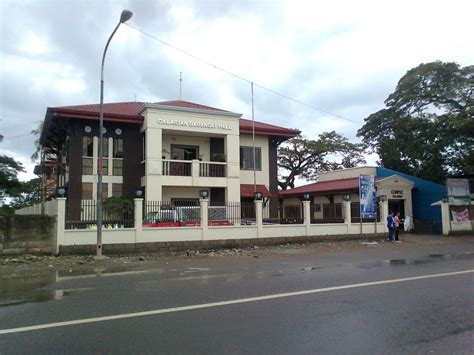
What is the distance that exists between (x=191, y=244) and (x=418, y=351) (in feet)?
46.0

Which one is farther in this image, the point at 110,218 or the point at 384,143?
the point at 384,143

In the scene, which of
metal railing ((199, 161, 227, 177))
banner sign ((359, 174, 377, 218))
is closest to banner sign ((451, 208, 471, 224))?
banner sign ((359, 174, 377, 218))

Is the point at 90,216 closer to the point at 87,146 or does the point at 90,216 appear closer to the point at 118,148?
the point at 87,146

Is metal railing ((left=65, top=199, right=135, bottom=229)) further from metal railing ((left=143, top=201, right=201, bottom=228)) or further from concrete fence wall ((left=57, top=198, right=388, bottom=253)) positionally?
metal railing ((left=143, top=201, right=201, bottom=228))

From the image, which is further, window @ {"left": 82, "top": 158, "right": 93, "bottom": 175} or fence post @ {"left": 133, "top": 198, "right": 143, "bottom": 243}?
window @ {"left": 82, "top": 158, "right": 93, "bottom": 175}

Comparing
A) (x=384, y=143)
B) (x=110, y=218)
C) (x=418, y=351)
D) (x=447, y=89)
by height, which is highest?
(x=447, y=89)

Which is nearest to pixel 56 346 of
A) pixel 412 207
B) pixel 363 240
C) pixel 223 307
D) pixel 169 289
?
pixel 223 307

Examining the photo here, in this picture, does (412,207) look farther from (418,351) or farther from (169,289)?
(418,351)

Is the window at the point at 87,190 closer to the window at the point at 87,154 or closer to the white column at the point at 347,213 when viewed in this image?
the window at the point at 87,154

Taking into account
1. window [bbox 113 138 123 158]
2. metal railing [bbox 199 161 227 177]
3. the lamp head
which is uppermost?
the lamp head

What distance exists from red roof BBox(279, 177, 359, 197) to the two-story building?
7149 millimetres

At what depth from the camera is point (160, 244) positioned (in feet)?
58.6

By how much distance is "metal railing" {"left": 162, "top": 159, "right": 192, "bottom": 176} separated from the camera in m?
24.2

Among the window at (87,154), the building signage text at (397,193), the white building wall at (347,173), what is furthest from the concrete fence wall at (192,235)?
the white building wall at (347,173)
